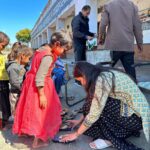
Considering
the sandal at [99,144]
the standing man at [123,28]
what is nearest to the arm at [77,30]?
the standing man at [123,28]

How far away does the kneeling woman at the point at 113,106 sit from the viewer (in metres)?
Answer: 2.32

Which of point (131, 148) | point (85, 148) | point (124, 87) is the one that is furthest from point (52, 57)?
point (131, 148)

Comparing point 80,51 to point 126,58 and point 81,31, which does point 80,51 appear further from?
point 126,58

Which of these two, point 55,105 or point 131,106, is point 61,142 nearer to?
point 55,105

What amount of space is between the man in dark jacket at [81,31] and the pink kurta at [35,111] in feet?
8.39

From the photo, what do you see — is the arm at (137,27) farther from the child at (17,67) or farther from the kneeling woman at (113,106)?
the kneeling woman at (113,106)

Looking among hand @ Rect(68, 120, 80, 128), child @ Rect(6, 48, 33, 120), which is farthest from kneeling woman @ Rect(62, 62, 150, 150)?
child @ Rect(6, 48, 33, 120)

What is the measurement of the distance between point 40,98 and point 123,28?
1.91 meters

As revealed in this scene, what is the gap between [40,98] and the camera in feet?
8.38

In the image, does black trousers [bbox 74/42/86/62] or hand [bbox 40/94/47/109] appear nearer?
hand [bbox 40/94/47/109]

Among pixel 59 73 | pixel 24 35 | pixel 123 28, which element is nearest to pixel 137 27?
pixel 123 28

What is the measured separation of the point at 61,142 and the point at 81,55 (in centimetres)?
278

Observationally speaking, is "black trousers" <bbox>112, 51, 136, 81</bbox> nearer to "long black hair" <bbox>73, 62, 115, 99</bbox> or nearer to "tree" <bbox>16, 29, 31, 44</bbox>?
"long black hair" <bbox>73, 62, 115, 99</bbox>

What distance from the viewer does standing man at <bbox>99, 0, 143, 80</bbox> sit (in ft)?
13.0
